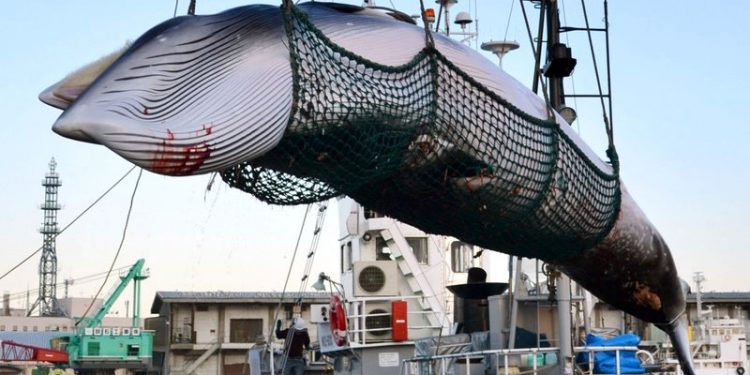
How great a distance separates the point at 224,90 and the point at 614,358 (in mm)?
9048

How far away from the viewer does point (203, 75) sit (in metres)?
6.38

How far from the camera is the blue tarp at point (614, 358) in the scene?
14289 mm

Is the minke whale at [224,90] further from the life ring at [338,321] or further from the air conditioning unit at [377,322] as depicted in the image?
the life ring at [338,321]

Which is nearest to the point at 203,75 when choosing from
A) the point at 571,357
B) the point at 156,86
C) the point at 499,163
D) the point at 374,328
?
the point at 156,86

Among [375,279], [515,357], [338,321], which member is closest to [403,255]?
[375,279]

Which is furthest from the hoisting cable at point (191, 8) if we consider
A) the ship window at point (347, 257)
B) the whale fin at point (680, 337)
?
the ship window at point (347, 257)

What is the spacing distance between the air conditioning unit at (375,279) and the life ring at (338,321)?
1.77ft

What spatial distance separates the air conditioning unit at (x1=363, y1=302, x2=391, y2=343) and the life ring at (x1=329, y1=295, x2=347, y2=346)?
16.8 inches

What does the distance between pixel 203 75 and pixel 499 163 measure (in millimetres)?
2068

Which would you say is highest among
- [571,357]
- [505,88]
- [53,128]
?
[505,88]

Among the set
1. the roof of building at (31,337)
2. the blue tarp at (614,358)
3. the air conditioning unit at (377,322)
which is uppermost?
the roof of building at (31,337)

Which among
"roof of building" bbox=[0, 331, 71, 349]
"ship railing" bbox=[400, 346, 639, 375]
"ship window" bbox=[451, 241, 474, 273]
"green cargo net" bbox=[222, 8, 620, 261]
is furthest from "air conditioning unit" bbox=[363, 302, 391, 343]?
"roof of building" bbox=[0, 331, 71, 349]

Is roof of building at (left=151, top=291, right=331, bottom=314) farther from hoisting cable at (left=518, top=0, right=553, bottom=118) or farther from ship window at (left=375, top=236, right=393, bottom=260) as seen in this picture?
hoisting cable at (left=518, top=0, right=553, bottom=118)

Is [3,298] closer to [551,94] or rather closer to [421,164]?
[551,94]
